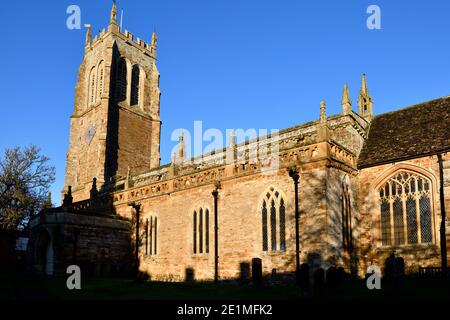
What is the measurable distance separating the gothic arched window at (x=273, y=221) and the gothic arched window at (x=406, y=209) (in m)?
4.99

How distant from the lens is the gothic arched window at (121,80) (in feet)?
148

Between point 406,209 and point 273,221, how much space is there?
6169mm

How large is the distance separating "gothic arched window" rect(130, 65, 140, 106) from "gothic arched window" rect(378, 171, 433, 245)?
31848mm

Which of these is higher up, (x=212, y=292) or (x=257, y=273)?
(x=257, y=273)

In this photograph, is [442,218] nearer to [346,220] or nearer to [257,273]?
[346,220]

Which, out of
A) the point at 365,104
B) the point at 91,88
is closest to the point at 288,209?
the point at 365,104

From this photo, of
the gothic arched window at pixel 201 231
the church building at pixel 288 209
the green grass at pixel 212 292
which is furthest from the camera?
the gothic arched window at pixel 201 231

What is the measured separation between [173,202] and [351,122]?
10735mm

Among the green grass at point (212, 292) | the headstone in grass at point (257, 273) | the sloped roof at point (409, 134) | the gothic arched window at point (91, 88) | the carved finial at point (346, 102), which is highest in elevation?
the gothic arched window at point (91, 88)

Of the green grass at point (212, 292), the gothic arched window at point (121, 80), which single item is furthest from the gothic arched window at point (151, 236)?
the gothic arched window at point (121, 80)

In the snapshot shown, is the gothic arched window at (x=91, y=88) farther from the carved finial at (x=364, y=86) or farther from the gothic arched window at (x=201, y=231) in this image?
the carved finial at (x=364, y=86)

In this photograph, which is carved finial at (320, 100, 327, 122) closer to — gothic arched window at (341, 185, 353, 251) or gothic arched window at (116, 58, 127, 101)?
gothic arched window at (341, 185, 353, 251)

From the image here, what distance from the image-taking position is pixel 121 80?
4562 cm
